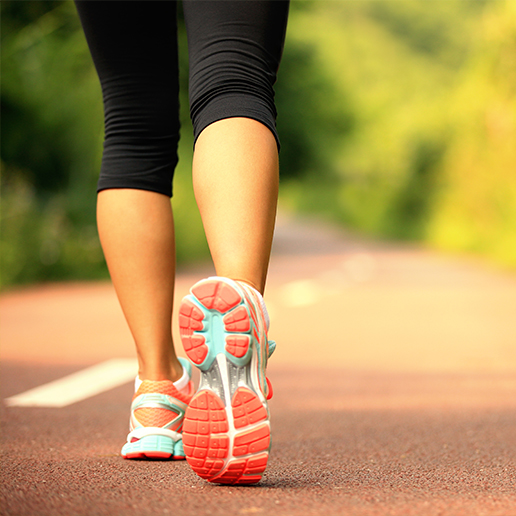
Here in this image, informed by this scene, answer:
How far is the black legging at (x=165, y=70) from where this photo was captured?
167 cm

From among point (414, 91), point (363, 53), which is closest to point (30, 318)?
point (414, 91)

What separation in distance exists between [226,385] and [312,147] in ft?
82.6

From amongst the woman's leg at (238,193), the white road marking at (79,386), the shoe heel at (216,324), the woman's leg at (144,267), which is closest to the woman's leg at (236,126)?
the woman's leg at (238,193)

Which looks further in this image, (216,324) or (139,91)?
(139,91)

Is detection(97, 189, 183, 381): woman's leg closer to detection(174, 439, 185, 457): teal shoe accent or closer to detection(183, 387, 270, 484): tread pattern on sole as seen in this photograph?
detection(174, 439, 185, 457): teal shoe accent

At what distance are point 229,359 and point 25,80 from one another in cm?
1082

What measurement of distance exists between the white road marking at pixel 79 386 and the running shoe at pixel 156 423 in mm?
938

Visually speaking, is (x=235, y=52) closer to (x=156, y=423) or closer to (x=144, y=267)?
(x=144, y=267)

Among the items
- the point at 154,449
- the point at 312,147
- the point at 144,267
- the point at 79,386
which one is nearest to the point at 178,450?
the point at 154,449

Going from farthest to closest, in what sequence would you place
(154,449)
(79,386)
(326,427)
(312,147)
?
(312,147) < (79,386) < (326,427) < (154,449)

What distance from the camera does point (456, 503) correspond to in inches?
54.6

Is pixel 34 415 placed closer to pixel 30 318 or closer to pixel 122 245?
pixel 122 245

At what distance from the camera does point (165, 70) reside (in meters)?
1.98

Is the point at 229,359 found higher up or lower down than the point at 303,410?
higher up
